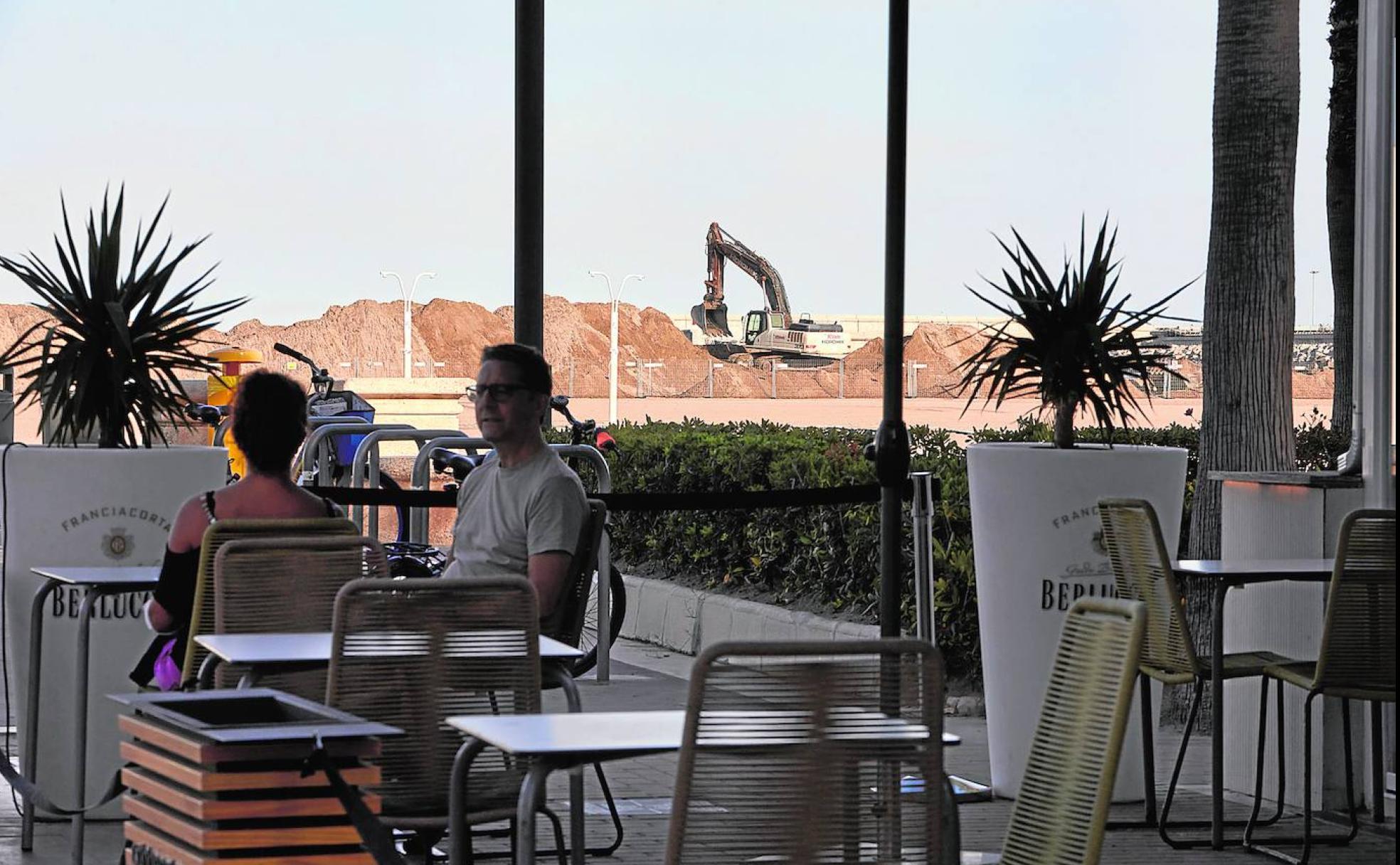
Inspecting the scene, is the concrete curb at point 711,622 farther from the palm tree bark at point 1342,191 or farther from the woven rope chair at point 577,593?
the palm tree bark at point 1342,191

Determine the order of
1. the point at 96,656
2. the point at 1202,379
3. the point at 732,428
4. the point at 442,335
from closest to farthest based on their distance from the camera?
1. the point at 96,656
2. the point at 1202,379
3. the point at 732,428
4. the point at 442,335

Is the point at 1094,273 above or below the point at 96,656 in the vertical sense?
above

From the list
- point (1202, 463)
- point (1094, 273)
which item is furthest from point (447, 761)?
point (1202, 463)

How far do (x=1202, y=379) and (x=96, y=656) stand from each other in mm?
5302

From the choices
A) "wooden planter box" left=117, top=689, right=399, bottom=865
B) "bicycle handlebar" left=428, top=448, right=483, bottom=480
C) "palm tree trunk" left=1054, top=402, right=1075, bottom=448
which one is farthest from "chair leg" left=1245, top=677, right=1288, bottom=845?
"bicycle handlebar" left=428, top=448, right=483, bottom=480

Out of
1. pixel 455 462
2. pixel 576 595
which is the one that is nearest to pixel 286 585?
pixel 576 595

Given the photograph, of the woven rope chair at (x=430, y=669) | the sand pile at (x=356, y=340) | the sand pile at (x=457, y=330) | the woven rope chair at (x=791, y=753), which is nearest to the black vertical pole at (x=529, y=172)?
the woven rope chair at (x=430, y=669)

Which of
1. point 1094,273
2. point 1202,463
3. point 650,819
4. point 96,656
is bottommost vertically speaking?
point 650,819

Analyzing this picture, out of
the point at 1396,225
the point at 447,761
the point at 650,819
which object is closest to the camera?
the point at 1396,225

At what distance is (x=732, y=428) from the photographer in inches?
613

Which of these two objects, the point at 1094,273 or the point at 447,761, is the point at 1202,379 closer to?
the point at 1094,273

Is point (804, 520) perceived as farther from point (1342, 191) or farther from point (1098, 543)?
point (1342, 191)

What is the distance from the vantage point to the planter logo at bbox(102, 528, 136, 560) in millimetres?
6207

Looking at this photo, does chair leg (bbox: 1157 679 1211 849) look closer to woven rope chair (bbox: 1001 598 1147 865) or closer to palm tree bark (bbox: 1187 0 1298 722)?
palm tree bark (bbox: 1187 0 1298 722)
